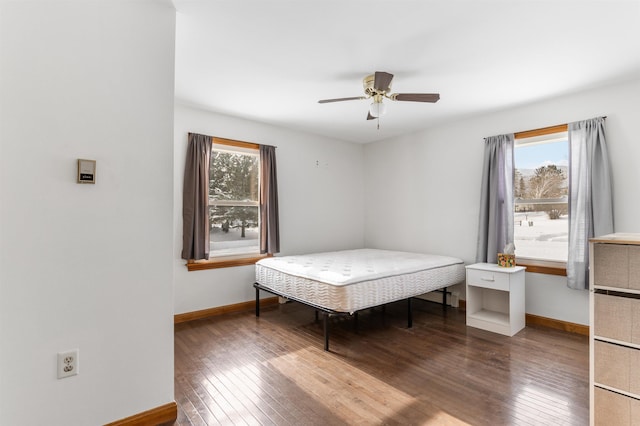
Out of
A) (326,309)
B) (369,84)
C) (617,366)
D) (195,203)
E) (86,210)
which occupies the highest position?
(369,84)

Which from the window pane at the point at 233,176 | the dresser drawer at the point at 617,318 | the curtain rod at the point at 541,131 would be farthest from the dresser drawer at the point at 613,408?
the window pane at the point at 233,176

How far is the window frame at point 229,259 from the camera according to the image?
3.76 metres

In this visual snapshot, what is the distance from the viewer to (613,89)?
3092 millimetres

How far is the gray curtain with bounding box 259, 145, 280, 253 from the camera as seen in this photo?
426 centimetres

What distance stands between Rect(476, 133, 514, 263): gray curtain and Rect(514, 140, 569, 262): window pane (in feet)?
0.62

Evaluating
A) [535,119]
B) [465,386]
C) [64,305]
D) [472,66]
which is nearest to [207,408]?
[64,305]

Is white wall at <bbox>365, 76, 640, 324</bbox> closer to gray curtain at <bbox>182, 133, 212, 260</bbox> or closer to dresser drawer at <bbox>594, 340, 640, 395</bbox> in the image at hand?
dresser drawer at <bbox>594, 340, 640, 395</bbox>

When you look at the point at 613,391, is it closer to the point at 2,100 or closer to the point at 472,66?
the point at 472,66

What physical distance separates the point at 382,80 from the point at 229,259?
2767mm

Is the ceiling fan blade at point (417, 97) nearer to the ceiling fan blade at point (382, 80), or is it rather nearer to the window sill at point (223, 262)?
the ceiling fan blade at point (382, 80)

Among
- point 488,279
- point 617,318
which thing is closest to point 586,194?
point 488,279

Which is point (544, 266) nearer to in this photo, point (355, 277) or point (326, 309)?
point (355, 277)

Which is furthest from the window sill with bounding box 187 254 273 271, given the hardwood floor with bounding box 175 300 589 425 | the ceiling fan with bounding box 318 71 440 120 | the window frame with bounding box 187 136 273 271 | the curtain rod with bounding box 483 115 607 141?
the curtain rod with bounding box 483 115 607 141

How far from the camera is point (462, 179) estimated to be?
4.25 meters
